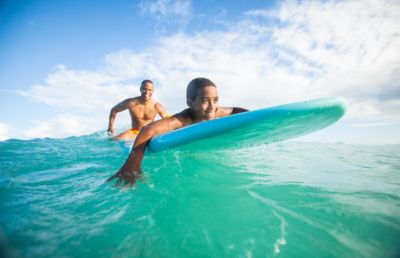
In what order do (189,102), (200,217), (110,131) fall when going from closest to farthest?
(200,217)
(189,102)
(110,131)

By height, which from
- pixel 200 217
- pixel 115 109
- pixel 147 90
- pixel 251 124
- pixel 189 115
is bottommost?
pixel 200 217

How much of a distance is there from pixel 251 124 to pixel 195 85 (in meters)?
1.13

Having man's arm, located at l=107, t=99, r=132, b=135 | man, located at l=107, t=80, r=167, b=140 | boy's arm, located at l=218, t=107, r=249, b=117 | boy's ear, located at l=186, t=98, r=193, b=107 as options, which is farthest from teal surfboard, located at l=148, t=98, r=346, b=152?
man's arm, located at l=107, t=99, r=132, b=135

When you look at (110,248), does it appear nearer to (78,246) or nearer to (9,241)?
(78,246)

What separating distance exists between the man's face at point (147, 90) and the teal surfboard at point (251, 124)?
377 cm

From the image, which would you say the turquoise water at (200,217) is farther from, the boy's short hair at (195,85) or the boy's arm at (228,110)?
the boy's arm at (228,110)

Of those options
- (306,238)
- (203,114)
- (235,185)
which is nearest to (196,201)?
(235,185)

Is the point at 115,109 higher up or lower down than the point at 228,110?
higher up

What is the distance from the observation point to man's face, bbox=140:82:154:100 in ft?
20.7

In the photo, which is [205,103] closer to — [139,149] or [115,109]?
[139,149]

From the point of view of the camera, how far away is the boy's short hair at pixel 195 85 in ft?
10.1

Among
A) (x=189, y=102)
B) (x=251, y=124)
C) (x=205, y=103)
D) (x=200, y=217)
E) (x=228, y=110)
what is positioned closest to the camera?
(x=200, y=217)

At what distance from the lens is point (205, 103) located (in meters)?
3.07

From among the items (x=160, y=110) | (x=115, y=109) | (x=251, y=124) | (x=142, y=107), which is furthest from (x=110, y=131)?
(x=251, y=124)
